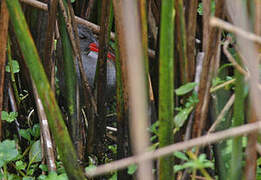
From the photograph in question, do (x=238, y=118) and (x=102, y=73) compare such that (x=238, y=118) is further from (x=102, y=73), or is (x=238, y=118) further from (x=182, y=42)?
(x=102, y=73)

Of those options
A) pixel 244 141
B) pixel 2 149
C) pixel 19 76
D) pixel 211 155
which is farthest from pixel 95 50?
pixel 244 141

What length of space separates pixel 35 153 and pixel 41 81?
0.67 meters

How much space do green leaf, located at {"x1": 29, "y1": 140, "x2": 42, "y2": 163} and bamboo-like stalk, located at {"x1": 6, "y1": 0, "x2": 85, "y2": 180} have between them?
0.46 m

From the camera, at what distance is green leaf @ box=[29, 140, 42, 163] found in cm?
138

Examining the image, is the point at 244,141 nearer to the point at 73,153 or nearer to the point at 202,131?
the point at 202,131

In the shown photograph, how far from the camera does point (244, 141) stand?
79cm

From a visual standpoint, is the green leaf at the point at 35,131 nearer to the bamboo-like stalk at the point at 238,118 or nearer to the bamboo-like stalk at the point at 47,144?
the bamboo-like stalk at the point at 47,144

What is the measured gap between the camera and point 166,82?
2.46 ft

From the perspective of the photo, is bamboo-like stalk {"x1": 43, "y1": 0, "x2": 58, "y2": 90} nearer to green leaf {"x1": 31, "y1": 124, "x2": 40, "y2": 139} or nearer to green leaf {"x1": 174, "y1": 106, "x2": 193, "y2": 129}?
green leaf {"x1": 31, "y1": 124, "x2": 40, "y2": 139}

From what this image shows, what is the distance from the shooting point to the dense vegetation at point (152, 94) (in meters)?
0.56

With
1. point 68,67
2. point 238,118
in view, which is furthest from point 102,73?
point 238,118

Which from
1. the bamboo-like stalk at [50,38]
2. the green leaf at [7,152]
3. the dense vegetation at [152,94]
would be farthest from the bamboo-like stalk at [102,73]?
the green leaf at [7,152]

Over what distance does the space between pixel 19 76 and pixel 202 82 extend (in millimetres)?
940

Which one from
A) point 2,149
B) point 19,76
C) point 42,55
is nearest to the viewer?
point 2,149
